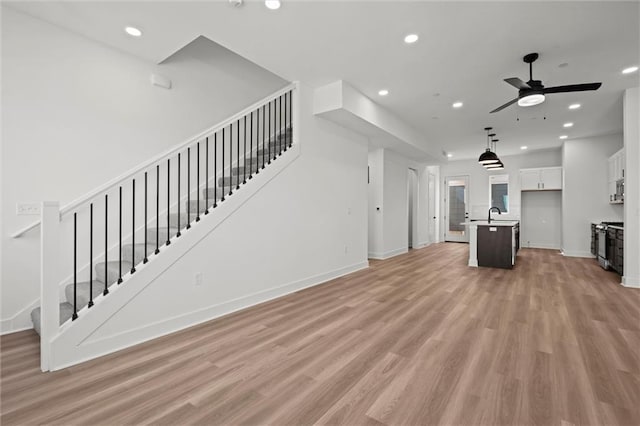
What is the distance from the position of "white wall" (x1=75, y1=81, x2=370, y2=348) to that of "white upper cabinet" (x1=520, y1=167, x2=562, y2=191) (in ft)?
20.7

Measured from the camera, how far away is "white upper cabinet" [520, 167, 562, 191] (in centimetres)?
882

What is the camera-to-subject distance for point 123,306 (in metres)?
2.64

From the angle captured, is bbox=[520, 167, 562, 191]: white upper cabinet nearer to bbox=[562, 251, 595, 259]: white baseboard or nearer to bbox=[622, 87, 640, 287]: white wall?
bbox=[562, 251, 595, 259]: white baseboard

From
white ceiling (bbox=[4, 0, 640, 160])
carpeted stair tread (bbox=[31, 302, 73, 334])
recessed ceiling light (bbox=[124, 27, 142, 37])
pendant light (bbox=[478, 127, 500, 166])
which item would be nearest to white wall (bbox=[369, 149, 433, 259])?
pendant light (bbox=[478, 127, 500, 166])

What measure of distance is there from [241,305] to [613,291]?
5602 millimetres

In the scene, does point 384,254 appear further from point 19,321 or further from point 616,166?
point 19,321

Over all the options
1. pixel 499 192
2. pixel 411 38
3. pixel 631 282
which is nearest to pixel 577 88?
pixel 411 38

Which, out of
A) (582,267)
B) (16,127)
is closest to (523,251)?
(582,267)

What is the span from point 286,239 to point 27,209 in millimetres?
2918

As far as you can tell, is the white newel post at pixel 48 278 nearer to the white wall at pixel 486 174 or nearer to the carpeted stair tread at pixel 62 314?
the carpeted stair tread at pixel 62 314

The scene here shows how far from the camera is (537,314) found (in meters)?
3.54

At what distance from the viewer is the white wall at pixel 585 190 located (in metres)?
7.51

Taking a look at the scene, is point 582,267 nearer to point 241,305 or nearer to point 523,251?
point 523,251

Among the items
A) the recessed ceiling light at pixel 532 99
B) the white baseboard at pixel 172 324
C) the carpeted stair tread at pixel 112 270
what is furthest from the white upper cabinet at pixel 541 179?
the carpeted stair tread at pixel 112 270
